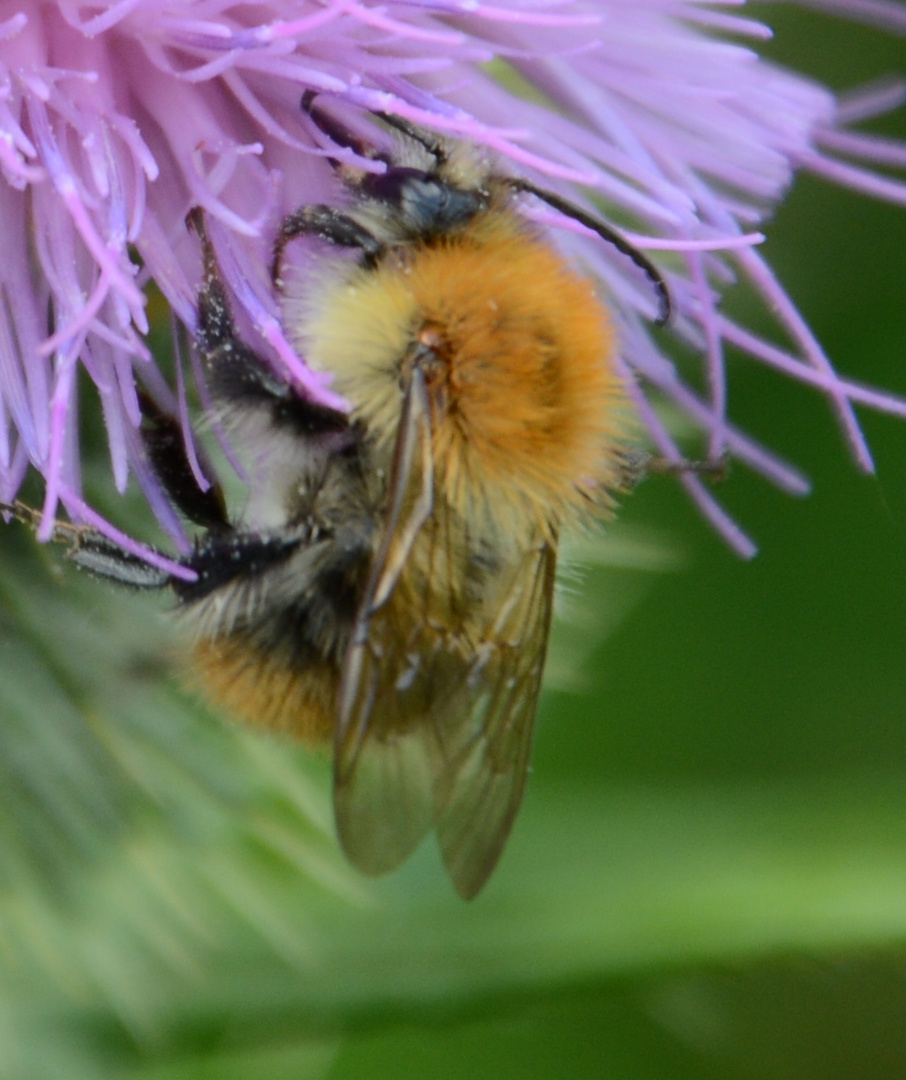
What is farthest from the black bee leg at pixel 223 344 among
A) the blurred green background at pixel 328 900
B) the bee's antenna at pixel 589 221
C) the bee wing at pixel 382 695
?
the blurred green background at pixel 328 900

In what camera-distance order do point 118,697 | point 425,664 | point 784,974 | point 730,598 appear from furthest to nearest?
point 730,598, point 118,697, point 784,974, point 425,664

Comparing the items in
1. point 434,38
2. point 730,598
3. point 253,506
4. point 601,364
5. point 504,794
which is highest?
point 434,38

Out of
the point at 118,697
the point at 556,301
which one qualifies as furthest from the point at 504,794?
the point at 118,697

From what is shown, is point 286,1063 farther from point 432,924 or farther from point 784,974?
point 784,974

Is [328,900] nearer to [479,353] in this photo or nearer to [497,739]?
[497,739]

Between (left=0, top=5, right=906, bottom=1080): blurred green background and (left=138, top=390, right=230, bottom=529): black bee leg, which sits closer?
(left=138, top=390, right=230, bottom=529): black bee leg

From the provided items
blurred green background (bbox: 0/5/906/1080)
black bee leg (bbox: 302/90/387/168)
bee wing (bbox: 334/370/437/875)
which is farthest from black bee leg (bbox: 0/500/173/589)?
Answer: black bee leg (bbox: 302/90/387/168)

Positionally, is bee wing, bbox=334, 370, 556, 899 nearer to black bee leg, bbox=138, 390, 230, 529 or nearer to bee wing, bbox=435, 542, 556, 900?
bee wing, bbox=435, 542, 556, 900
